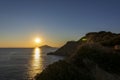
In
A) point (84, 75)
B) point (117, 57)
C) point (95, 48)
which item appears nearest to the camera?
point (84, 75)

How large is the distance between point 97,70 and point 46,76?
514 cm

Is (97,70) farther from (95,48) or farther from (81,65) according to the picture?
(95,48)

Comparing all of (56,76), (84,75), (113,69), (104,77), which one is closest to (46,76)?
(56,76)

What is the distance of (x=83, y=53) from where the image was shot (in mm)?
26922

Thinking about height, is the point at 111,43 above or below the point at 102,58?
above

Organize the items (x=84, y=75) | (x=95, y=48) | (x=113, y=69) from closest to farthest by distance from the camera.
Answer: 1. (x=84, y=75)
2. (x=113, y=69)
3. (x=95, y=48)

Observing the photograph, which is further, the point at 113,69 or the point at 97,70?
the point at 113,69

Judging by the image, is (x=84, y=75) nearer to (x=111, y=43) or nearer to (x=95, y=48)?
(x=95, y=48)

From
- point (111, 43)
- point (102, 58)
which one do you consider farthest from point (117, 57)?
point (111, 43)

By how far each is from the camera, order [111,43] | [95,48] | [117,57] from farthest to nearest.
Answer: [111,43], [95,48], [117,57]

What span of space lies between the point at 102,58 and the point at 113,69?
2.34 metres

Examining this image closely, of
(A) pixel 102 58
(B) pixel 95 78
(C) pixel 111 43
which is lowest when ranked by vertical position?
(B) pixel 95 78

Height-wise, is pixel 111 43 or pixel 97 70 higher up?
pixel 111 43

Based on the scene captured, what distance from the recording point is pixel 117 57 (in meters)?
26.1
